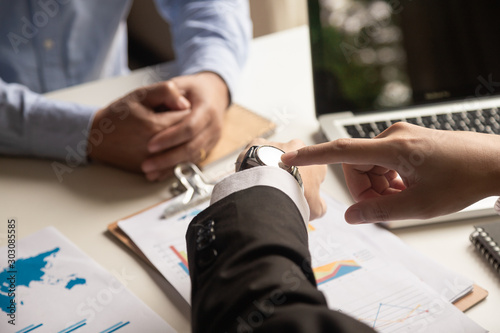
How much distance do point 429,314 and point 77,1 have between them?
40.7 inches

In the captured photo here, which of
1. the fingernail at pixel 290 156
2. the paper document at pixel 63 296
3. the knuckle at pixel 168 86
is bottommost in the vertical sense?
the paper document at pixel 63 296

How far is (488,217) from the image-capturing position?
0.75m

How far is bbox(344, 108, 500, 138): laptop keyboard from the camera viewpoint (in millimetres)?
860

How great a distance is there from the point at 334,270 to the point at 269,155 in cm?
Result: 17

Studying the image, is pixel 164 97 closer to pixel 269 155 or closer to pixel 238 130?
pixel 238 130

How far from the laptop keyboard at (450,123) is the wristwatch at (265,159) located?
255 millimetres

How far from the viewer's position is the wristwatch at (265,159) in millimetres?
634

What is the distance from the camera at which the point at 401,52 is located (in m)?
0.90

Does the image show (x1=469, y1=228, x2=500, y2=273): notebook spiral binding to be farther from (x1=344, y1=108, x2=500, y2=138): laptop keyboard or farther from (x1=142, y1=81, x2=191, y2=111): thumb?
(x1=142, y1=81, x2=191, y2=111): thumb

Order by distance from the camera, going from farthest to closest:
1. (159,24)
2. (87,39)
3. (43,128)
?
1. (159,24)
2. (87,39)
3. (43,128)

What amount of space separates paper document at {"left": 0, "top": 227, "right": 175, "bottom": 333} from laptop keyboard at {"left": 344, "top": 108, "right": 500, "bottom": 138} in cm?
46

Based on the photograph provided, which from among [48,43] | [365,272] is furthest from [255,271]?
[48,43]

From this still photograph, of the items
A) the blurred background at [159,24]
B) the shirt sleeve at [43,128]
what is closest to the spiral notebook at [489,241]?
the shirt sleeve at [43,128]

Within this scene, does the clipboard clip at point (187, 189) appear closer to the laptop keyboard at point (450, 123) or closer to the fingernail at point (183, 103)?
the fingernail at point (183, 103)
